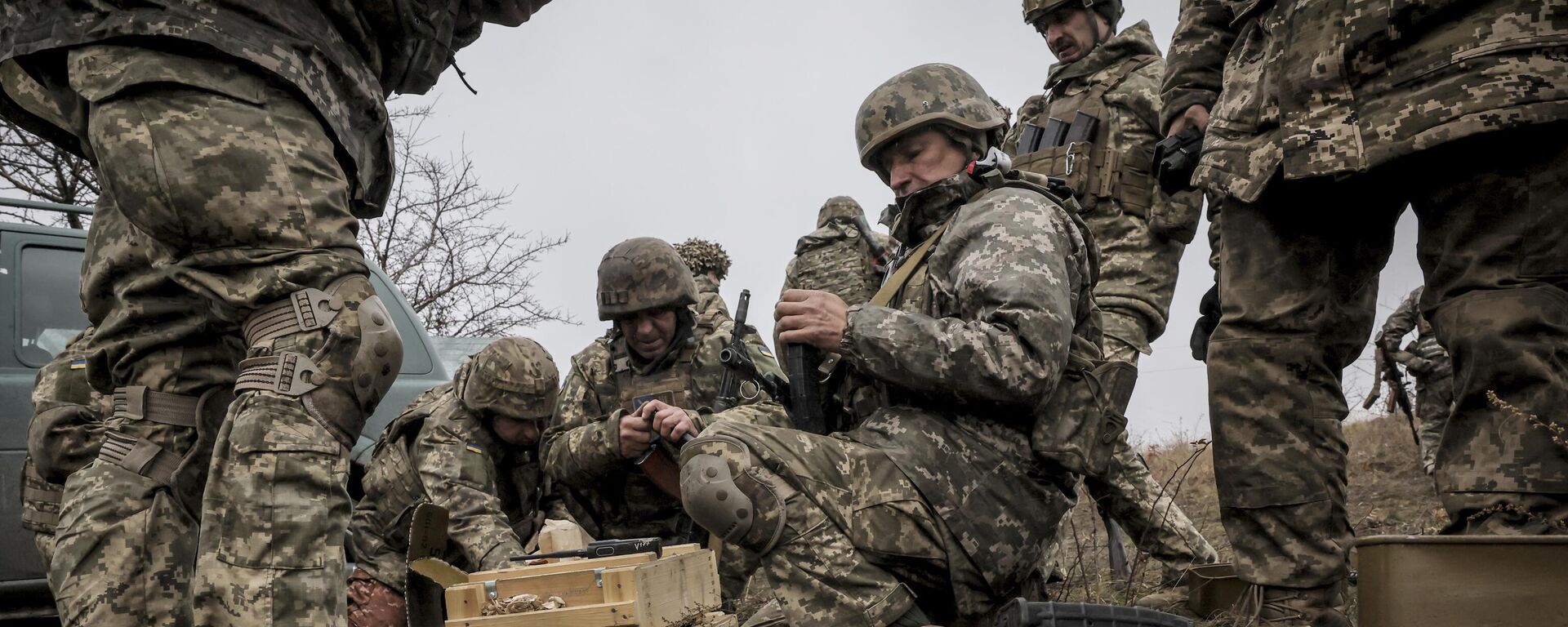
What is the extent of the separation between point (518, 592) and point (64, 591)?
1.06 m

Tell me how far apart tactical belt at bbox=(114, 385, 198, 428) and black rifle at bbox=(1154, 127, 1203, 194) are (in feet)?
8.79

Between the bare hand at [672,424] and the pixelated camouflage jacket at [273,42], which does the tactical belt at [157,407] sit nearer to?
the pixelated camouflage jacket at [273,42]

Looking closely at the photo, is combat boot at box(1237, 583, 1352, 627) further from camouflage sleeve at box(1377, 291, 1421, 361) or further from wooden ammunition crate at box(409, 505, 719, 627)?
camouflage sleeve at box(1377, 291, 1421, 361)

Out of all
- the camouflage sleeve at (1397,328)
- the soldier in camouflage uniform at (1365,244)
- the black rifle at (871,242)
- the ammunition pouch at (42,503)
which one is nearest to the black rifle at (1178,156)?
the soldier in camouflage uniform at (1365,244)

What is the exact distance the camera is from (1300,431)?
348 cm

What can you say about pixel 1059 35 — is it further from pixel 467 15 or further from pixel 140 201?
pixel 140 201

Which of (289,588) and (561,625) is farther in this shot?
(561,625)

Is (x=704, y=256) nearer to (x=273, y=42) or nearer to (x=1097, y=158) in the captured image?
(x=1097, y=158)

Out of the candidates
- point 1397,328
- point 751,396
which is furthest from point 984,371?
point 1397,328

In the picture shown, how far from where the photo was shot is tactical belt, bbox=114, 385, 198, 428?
127 inches

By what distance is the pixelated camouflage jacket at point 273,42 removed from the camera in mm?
2971

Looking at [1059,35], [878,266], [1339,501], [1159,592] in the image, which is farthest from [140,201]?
[878,266]

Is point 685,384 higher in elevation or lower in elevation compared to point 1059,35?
lower

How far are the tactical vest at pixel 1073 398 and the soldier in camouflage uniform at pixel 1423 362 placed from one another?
6.93 metres
